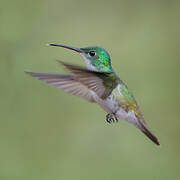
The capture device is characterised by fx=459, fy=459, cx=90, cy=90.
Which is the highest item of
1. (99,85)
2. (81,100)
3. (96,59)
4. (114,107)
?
(96,59)

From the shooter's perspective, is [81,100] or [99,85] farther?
[81,100]

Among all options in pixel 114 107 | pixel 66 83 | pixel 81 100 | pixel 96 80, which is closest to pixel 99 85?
pixel 96 80

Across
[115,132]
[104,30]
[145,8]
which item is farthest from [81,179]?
[145,8]

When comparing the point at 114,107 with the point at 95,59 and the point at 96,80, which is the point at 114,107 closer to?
the point at 95,59

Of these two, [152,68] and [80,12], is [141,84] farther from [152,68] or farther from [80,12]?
[80,12]

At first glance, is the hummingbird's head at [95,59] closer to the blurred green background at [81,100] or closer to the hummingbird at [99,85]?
the hummingbird at [99,85]

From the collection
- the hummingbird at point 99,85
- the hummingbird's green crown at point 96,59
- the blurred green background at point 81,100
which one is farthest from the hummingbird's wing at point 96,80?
the blurred green background at point 81,100

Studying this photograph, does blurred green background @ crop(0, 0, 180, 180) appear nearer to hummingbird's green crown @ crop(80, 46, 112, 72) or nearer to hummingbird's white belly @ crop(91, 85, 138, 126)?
hummingbird's white belly @ crop(91, 85, 138, 126)
